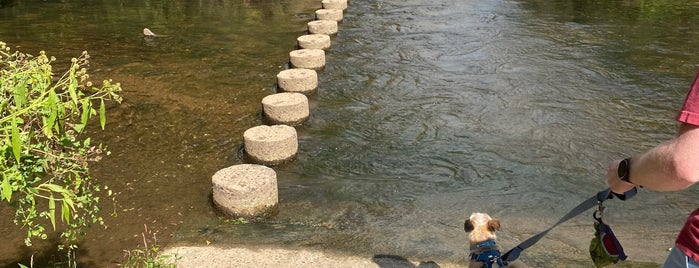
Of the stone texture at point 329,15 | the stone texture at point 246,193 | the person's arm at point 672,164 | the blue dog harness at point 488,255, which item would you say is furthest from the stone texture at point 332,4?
the person's arm at point 672,164

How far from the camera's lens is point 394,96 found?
26.6ft

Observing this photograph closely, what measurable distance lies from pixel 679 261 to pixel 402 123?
510 cm

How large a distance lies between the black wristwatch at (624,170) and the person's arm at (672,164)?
0.02m

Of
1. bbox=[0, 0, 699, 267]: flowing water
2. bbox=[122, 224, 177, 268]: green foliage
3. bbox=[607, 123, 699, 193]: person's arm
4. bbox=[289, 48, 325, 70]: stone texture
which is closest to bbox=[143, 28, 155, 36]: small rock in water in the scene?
bbox=[0, 0, 699, 267]: flowing water

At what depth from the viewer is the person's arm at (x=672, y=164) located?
1.85 m

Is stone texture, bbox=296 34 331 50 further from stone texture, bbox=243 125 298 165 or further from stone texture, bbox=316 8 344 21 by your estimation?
stone texture, bbox=243 125 298 165

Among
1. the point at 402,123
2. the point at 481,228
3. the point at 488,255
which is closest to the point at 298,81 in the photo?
the point at 402,123

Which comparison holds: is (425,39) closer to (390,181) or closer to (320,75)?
(320,75)

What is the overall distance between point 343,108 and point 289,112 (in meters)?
0.94

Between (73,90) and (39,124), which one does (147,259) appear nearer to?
(39,124)

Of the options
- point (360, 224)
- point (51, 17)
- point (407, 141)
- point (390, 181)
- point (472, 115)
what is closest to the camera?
point (360, 224)

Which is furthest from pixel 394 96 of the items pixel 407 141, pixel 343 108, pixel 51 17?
pixel 51 17

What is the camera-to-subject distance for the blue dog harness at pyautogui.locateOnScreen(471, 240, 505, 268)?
330 cm

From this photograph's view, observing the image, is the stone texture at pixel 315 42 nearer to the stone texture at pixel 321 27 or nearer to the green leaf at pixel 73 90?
the stone texture at pixel 321 27
